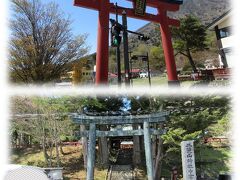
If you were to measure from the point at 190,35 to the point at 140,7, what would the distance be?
33.9ft

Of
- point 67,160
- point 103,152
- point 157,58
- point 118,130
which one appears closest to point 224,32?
point 157,58

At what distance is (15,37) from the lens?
9828mm

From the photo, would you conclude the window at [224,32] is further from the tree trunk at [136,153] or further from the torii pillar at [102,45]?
the tree trunk at [136,153]

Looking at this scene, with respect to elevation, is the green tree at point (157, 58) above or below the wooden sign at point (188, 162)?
above

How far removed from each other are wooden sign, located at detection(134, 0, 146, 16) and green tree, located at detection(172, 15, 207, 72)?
981cm

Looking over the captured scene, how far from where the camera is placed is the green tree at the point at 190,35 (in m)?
20.4

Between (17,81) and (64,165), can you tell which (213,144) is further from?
(17,81)

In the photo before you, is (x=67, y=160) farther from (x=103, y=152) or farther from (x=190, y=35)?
(x=190, y=35)

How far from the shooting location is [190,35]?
2053 centimetres

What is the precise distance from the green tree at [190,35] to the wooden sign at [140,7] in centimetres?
981

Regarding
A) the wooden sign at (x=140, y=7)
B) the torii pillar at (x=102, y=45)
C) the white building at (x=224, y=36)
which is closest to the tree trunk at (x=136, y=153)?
the torii pillar at (x=102, y=45)

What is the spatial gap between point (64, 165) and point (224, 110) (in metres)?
4.76

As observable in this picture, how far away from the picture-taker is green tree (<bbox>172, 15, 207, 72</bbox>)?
20.4 meters

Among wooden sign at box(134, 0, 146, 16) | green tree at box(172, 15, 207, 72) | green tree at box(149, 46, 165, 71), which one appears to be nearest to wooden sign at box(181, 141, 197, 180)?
wooden sign at box(134, 0, 146, 16)
